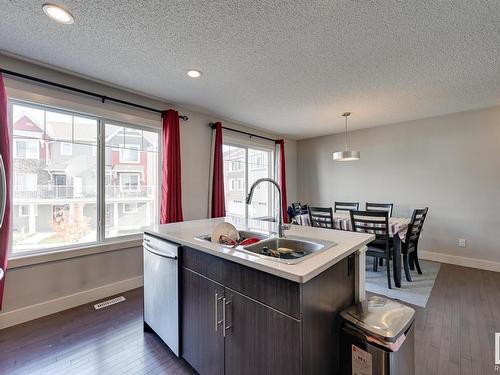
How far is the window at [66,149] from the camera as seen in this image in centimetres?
258

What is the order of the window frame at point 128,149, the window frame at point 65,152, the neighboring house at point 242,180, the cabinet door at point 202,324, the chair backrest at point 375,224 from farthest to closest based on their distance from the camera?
1. the neighboring house at point 242,180
2. the window frame at point 128,149
3. the chair backrest at point 375,224
4. the window frame at point 65,152
5. the cabinet door at point 202,324

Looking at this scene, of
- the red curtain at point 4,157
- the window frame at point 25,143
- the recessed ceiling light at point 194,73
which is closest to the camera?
the red curtain at point 4,157

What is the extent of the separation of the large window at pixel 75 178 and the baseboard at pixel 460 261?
180 inches

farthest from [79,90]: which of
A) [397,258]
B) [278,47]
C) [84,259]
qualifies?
[397,258]

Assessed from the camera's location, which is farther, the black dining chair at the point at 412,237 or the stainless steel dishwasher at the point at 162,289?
the black dining chair at the point at 412,237

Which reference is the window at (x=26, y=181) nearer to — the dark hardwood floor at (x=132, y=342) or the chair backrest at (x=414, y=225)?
the dark hardwood floor at (x=132, y=342)

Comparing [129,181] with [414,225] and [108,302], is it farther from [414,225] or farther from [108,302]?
[414,225]

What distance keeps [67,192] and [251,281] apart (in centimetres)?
247

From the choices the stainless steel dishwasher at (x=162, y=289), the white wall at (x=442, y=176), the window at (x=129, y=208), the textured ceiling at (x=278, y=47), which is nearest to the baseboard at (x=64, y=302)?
the window at (x=129, y=208)

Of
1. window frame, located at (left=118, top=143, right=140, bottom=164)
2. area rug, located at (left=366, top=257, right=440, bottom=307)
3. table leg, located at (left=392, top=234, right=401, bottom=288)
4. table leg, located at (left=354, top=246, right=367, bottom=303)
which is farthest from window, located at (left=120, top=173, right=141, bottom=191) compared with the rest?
table leg, located at (left=392, top=234, right=401, bottom=288)

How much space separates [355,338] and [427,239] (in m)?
3.83

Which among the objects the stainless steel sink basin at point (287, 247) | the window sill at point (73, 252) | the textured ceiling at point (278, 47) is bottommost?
the window sill at point (73, 252)

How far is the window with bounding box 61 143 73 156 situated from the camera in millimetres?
2576

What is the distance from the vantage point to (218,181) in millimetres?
3848
